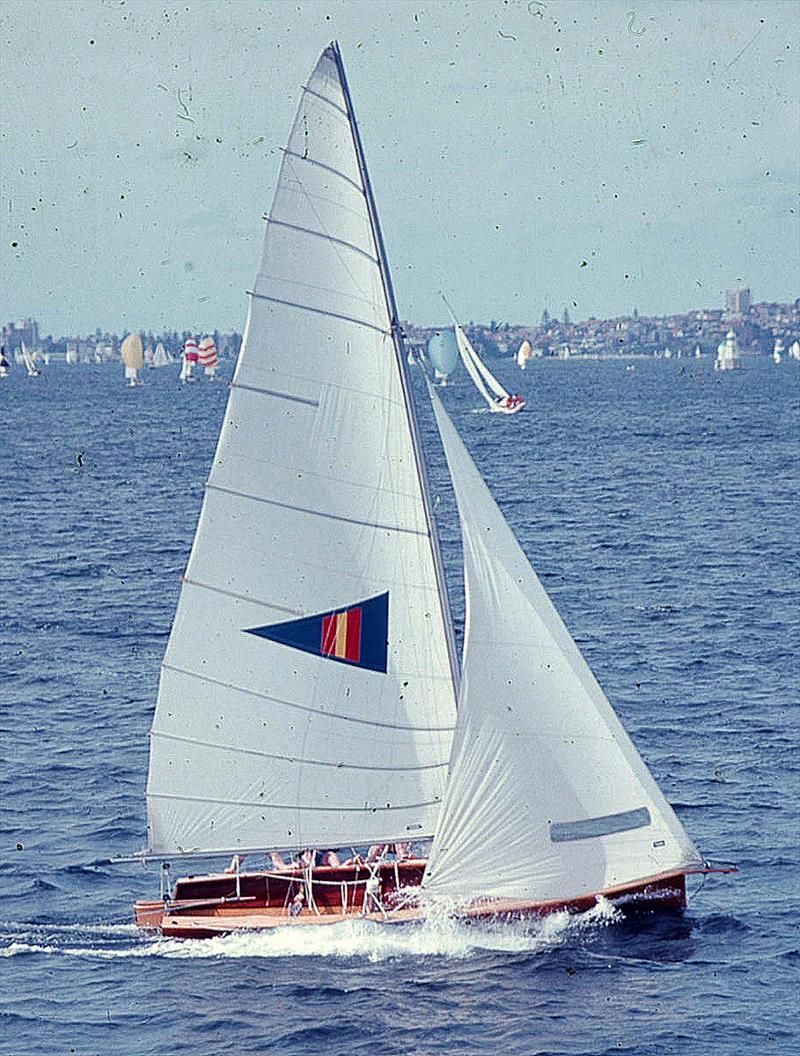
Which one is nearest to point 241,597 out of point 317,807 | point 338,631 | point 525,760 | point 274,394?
point 338,631

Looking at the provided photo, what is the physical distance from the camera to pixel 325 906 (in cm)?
3262

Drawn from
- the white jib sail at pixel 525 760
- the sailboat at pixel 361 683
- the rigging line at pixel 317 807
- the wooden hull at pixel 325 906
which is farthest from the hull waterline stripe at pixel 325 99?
the wooden hull at pixel 325 906

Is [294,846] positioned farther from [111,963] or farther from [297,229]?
[297,229]

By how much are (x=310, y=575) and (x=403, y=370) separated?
13.0 feet

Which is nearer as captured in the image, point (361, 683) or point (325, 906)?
point (361, 683)

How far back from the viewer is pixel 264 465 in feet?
99.3

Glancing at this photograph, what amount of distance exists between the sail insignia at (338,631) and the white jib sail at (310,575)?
0.07 meters

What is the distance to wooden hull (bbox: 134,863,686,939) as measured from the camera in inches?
1259

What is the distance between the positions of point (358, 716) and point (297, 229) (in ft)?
28.7

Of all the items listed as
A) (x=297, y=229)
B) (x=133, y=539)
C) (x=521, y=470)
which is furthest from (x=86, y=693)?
(x=521, y=470)

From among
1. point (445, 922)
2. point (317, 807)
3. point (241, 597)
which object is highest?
point (241, 597)

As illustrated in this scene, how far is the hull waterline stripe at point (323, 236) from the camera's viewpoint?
29141 millimetres

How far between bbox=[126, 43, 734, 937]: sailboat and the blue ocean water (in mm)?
1212

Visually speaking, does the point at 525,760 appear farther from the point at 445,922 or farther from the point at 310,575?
the point at 310,575
